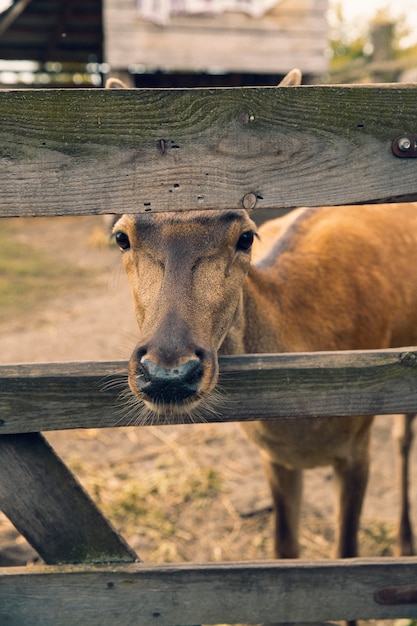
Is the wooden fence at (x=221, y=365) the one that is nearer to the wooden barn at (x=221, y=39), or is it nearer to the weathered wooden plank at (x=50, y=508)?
the weathered wooden plank at (x=50, y=508)

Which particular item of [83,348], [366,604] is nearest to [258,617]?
[366,604]

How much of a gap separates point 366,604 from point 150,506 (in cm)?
234

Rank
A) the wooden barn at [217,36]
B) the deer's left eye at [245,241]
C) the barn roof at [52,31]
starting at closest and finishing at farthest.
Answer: the deer's left eye at [245,241] → the wooden barn at [217,36] → the barn roof at [52,31]

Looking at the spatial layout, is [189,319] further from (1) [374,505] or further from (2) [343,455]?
(1) [374,505]

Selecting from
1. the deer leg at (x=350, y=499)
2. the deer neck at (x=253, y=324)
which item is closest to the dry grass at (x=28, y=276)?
the deer leg at (x=350, y=499)

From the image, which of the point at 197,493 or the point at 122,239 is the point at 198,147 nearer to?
the point at 122,239

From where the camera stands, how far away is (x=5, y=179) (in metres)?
2.01

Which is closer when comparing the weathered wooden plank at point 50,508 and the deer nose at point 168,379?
the deer nose at point 168,379

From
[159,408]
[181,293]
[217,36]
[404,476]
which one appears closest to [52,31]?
[217,36]

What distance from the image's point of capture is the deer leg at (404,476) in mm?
4227

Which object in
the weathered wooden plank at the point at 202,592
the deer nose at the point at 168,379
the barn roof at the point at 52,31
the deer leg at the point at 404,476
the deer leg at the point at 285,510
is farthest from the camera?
the barn roof at the point at 52,31

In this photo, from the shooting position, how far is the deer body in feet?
7.18

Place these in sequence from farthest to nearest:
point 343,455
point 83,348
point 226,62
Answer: point 226,62 < point 83,348 < point 343,455

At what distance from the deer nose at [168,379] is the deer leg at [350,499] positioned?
1.71 m
